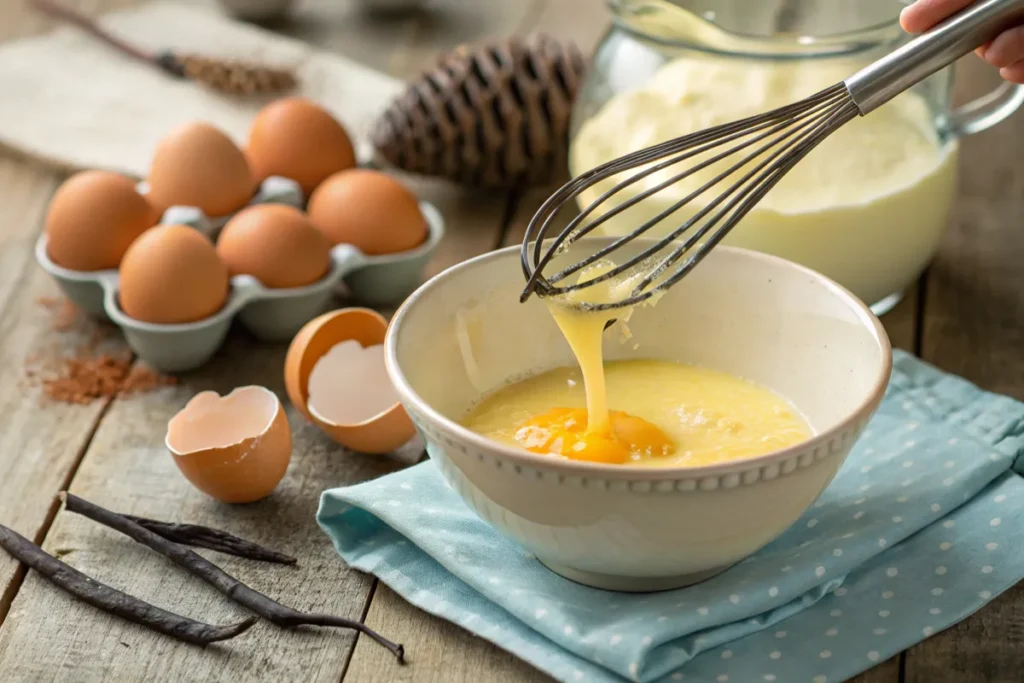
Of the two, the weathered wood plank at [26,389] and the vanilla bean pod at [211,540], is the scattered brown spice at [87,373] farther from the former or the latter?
the vanilla bean pod at [211,540]

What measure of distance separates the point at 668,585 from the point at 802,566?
4.6 inches

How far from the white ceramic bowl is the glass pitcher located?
0.73ft

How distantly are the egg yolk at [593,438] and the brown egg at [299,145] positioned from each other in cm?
68

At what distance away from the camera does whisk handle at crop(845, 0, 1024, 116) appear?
3.27 feet

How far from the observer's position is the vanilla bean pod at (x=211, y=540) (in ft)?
3.71

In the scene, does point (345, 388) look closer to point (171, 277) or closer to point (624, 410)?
point (171, 277)

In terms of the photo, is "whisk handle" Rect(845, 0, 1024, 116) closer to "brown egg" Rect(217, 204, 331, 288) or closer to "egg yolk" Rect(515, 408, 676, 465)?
"egg yolk" Rect(515, 408, 676, 465)

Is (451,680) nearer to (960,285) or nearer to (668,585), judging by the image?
(668,585)

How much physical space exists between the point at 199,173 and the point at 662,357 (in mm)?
663

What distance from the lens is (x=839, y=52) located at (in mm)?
1359

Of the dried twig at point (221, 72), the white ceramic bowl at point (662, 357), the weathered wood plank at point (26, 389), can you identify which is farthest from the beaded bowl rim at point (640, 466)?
the dried twig at point (221, 72)

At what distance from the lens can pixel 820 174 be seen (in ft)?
4.58

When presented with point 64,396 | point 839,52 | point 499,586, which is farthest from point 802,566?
point 64,396

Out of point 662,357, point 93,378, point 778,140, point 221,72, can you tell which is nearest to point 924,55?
point 778,140
